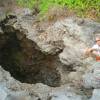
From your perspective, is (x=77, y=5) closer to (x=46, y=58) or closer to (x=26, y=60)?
(x=46, y=58)

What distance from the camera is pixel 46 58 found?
8969 mm

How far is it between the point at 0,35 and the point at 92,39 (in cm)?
298

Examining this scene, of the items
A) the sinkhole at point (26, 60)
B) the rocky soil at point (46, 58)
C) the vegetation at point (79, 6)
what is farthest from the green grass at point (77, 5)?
the sinkhole at point (26, 60)

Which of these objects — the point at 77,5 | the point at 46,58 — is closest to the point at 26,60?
the point at 46,58

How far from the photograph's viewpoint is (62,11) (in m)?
9.05

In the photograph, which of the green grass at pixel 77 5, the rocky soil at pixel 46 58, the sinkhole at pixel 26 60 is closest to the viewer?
the rocky soil at pixel 46 58

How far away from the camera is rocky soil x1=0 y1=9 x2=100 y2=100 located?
654 cm

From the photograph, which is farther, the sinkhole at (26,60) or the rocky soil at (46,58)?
the sinkhole at (26,60)

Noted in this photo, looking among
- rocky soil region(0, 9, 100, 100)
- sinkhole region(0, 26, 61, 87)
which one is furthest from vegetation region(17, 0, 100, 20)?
sinkhole region(0, 26, 61, 87)

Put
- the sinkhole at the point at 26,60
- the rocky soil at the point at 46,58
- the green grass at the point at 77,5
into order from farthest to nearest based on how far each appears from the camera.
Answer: the green grass at the point at 77,5, the sinkhole at the point at 26,60, the rocky soil at the point at 46,58

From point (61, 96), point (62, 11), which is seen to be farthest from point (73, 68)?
point (62, 11)

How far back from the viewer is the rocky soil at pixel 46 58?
6.54 m

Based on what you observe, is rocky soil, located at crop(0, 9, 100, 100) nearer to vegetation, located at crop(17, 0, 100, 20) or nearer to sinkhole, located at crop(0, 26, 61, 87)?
sinkhole, located at crop(0, 26, 61, 87)

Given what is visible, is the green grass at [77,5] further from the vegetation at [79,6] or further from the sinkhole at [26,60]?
the sinkhole at [26,60]
